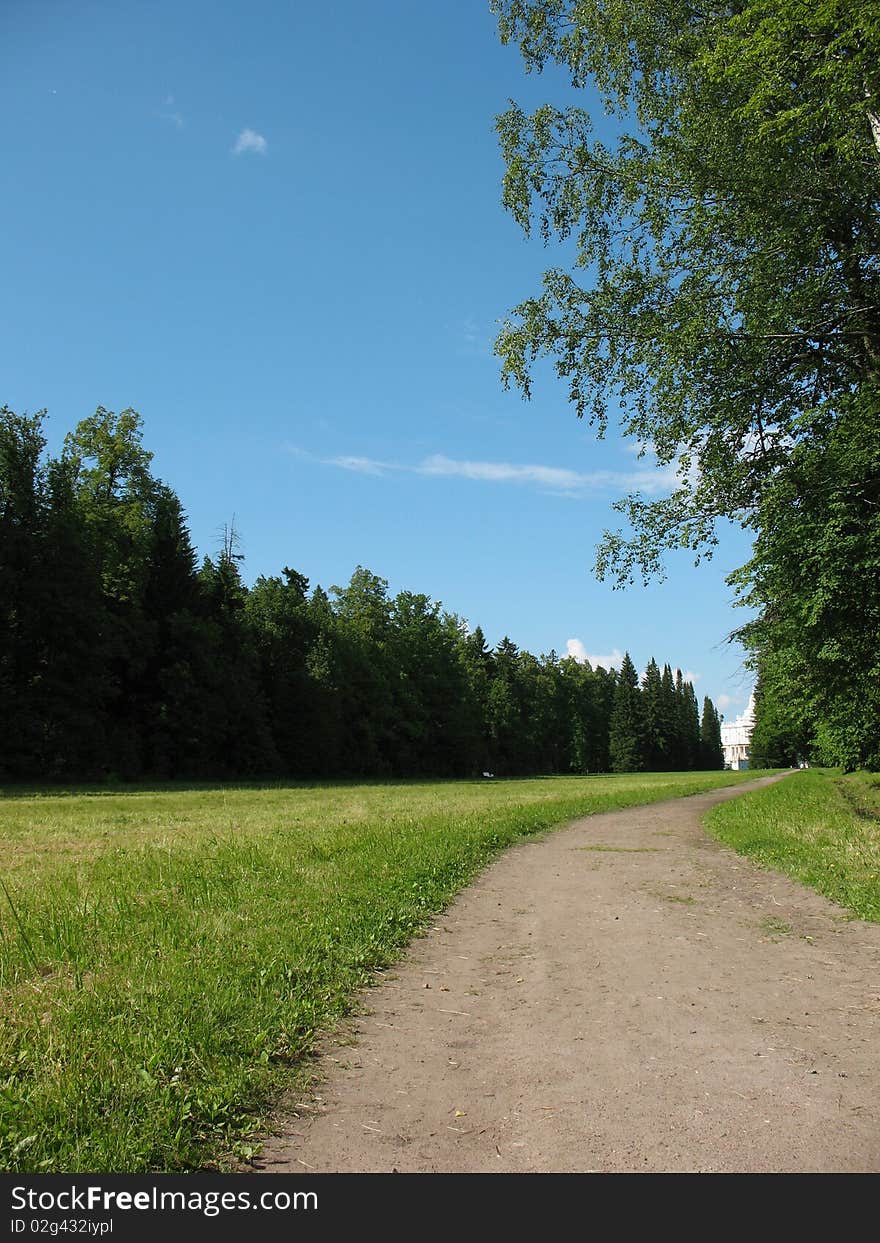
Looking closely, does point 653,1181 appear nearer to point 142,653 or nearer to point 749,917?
point 749,917

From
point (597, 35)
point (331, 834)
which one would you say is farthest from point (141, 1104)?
point (597, 35)

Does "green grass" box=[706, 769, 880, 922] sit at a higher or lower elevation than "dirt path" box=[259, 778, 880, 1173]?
lower

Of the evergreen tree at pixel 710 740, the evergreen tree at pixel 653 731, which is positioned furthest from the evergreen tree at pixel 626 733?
the evergreen tree at pixel 710 740

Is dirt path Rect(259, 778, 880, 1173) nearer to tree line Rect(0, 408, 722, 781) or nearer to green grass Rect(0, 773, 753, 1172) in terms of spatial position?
green grass Rect(0, 773, 753, 1172)

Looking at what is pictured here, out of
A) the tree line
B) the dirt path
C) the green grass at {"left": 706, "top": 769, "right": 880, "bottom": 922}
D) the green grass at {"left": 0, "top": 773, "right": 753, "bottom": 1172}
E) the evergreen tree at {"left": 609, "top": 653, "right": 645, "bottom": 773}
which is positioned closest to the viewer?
the dirt path

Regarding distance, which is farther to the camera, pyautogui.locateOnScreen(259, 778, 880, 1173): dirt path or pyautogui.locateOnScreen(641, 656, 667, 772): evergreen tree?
pyautogui.locateOnScreen(641, 656, 667, 772): evergreen tree

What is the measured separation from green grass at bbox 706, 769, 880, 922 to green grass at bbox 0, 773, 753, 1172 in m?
4.75

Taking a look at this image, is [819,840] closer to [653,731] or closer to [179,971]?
[179,971]

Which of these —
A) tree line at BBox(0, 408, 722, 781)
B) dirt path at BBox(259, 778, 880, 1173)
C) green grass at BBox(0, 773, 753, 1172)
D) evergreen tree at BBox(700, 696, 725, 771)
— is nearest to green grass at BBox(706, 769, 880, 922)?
dirt path at BBox(259, 778, 880, 1173)

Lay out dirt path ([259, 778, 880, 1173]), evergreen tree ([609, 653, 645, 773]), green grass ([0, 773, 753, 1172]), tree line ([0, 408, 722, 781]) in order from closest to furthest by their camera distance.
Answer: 1. dirt path ([259, 778, 880, 1173])
2. green grass ([0, 773, 753, 1172])
3. tree line ([0, 408, 722, 781])
4. evergreen tree ([609, 653, 645, 773])

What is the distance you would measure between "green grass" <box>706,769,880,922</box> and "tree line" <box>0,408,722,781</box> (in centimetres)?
3442

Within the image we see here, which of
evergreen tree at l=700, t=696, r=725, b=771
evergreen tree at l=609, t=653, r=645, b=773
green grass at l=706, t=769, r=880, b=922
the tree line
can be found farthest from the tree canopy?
evergreen tree at l=700, t=696, r=725, b=771

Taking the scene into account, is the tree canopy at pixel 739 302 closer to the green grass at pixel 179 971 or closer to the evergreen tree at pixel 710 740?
the green grass at pixel 179 971

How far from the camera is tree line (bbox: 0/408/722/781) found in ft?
134
